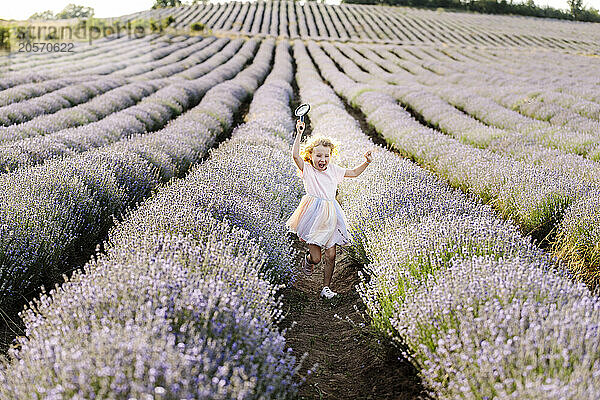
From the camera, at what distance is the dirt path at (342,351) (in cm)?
265

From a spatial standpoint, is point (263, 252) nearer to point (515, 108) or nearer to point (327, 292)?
point (327, 292)

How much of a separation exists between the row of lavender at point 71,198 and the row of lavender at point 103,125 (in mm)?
577

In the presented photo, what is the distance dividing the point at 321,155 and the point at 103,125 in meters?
4.89

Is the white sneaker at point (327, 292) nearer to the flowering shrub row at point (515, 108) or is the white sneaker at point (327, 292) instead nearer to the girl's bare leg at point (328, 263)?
the girl's bare leg at point (328, 263)

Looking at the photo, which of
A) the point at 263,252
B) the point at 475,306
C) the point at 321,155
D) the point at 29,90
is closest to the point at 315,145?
the point at 321,155

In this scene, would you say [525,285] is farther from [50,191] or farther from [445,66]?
[445,66]

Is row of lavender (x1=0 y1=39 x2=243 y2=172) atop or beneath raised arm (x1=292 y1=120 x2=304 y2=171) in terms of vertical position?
beneath

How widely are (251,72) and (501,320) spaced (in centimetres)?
1653

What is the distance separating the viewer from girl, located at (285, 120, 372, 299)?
3.74 metres

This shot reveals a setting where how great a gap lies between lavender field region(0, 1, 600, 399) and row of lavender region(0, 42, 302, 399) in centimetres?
1

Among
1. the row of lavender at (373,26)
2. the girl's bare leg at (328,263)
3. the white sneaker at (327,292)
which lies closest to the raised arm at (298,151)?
the girl's bare leg at (328,263)

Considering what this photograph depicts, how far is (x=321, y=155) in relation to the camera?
12.4 feet

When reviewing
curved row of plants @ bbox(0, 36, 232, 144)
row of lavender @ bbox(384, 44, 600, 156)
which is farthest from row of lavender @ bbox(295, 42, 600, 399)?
curved row of plants @ bbox(0, 36, 232, 144)

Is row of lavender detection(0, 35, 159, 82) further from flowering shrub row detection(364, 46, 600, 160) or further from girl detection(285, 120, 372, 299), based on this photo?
girl detection(285, 120, 372, 299)
